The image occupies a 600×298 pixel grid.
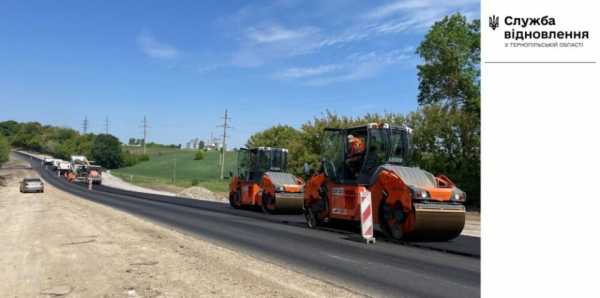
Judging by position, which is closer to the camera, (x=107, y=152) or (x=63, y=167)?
(x=63, y=167)

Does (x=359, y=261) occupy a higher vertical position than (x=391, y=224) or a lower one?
lower

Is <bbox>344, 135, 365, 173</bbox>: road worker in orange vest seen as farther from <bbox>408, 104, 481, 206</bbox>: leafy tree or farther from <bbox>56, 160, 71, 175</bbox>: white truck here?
<bbox>56, 160, 71, 175</bbox>: white truck

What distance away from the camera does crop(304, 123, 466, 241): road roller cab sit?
396 inches

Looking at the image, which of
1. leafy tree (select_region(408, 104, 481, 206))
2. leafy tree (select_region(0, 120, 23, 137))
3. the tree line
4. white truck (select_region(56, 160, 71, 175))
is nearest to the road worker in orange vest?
leafy tree (select_region(408, 104, 481, 206))

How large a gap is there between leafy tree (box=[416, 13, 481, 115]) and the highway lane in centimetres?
2202

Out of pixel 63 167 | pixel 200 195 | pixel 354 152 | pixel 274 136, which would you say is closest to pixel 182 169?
pixel 63 167

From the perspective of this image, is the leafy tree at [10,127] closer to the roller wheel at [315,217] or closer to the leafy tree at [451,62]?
the leafy tree at [451,62]

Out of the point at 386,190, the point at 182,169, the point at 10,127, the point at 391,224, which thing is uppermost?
the point at 10,127

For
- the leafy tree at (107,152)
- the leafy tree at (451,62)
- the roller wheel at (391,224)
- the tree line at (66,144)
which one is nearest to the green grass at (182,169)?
the leafy tree at (107,152)

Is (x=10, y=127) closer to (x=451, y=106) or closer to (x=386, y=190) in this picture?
(x=451, y=106)

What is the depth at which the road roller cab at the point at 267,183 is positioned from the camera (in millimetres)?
18300

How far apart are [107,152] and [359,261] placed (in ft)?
346

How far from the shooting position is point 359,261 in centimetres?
820

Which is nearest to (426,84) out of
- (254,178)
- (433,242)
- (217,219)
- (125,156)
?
(254,178)
